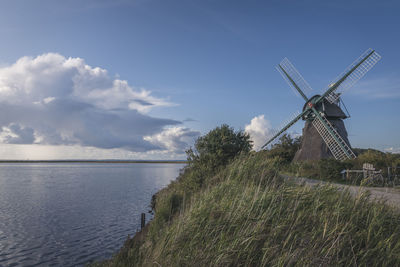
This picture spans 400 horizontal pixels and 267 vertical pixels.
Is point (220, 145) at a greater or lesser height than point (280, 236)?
greater

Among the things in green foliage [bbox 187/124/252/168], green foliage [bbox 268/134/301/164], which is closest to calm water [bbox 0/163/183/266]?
green foliage [bbox 187/124/252/168]

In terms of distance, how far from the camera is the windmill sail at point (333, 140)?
28.5 m

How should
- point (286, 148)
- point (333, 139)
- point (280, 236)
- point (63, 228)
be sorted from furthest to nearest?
1. point (286, 148)
2. point (333, 139)
3. point (63, 228)
4. point (280, 236)

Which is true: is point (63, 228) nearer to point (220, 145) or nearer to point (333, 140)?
point (220, 145)

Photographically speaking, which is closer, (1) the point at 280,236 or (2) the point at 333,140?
(1) the point at 280,236

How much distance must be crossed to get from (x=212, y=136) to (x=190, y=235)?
1286 centimetres

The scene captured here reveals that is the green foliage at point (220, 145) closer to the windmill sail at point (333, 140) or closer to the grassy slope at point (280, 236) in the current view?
the grassy slope at point (280, 236)

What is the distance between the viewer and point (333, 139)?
29.7 meters

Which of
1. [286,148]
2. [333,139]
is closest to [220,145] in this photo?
[333,139]

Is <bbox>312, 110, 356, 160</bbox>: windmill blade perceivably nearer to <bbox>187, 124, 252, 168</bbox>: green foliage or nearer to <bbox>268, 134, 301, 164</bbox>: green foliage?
<bbox>268, 134, 301, 164</bbox>: green foliage

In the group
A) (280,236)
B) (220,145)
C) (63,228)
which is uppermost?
(220,145)

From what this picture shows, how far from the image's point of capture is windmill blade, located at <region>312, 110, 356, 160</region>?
28.5 meters

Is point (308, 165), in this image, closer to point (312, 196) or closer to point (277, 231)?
point (312, 196)

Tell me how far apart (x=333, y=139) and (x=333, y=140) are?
0.43ft
